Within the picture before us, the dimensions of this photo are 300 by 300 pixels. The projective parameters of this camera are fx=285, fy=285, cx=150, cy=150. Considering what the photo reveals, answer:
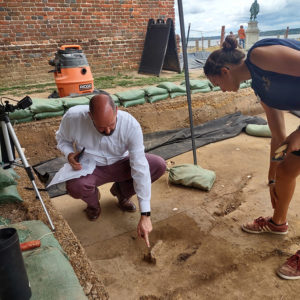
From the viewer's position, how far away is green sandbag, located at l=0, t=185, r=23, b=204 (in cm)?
202

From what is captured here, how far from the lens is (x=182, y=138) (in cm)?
422

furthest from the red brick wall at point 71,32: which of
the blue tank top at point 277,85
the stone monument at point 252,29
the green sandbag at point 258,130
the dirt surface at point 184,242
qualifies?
the stone monument at point 252,29

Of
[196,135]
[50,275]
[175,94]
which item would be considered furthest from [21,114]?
[50,275]

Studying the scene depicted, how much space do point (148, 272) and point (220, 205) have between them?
39.9 inches

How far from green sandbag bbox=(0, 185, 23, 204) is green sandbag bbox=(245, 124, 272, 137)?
11.2 ft

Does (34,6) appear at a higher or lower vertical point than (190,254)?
higher

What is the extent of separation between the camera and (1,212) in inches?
77.3

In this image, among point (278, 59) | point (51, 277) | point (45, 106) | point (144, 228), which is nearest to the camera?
point (51, 277)

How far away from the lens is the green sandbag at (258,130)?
416 centimetres

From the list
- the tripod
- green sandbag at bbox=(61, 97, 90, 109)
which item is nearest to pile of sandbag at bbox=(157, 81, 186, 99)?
green sandbag at bbox=(61, 97, 90, 109)

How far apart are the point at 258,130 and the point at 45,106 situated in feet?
9.92

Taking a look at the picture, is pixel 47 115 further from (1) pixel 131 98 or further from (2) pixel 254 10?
(2) pixel 254 10

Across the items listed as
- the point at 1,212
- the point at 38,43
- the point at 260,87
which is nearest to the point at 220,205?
the point at 260,87

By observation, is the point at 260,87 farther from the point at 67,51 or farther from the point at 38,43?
the point at 38,43
